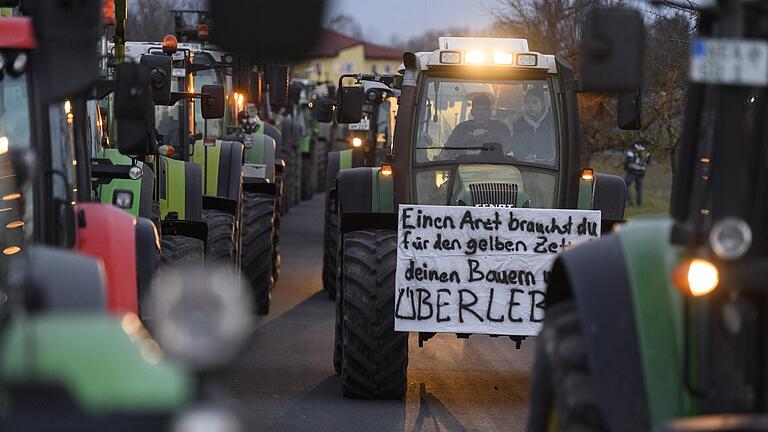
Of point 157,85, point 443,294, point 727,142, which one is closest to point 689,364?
point 727,142

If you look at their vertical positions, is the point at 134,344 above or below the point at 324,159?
above

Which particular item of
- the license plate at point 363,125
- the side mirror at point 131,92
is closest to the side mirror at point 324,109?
the license plate at point 363,125

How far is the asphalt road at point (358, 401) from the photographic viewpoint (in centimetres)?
951

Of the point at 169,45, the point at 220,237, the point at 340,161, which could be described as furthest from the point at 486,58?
the point at 340,161

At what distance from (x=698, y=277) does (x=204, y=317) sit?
183cm

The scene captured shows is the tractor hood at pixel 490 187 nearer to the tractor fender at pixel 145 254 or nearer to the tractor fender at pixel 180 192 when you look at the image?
the tractor fender at pixel 180 192

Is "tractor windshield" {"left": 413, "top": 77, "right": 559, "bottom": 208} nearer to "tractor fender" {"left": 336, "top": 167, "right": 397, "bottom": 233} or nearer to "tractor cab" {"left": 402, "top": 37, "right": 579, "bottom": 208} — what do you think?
"tractor cab" {"left": 402, "top": 37, "right": 579, "bottom": 208}

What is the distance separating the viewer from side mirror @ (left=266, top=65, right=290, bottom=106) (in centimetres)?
1250

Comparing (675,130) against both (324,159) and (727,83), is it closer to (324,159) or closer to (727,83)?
(727,83)

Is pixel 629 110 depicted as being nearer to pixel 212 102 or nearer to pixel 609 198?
pixel 609 198

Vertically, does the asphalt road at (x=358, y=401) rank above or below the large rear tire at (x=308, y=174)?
above

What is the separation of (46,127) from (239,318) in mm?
3101

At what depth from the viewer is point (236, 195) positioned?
552 inches

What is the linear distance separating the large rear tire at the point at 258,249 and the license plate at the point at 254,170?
1.30 m
